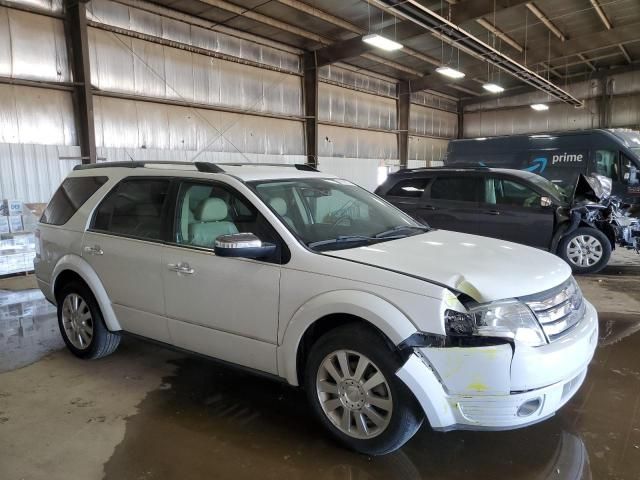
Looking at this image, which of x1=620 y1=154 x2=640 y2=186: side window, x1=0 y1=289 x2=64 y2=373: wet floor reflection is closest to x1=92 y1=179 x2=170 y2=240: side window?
x1=0 y1=289 x2=64 y2=373: wet floor reflection

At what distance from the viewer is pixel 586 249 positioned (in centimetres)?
675

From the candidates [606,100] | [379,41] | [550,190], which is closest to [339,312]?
[550,190]

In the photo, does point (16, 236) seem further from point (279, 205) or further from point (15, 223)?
point (279, 205)

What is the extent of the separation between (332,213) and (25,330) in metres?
3.46

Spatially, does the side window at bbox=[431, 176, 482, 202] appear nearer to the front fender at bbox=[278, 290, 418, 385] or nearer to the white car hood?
the white car hood

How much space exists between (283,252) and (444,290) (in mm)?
Result: 898

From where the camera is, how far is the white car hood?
7.28ft

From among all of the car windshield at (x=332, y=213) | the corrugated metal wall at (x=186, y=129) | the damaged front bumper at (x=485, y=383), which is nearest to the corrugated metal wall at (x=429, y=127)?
the corrugated metal wall at (x=186, y=129)

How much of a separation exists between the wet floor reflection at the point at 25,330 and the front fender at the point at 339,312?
251 cm

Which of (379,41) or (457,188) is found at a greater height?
(379,41)

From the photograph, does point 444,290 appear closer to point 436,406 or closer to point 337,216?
point 436,406

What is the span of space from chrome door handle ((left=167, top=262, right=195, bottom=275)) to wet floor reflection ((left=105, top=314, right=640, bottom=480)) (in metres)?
0.87

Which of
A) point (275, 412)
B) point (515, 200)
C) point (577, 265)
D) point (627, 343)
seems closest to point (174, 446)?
point (275, 412)

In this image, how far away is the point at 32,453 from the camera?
2533mm
